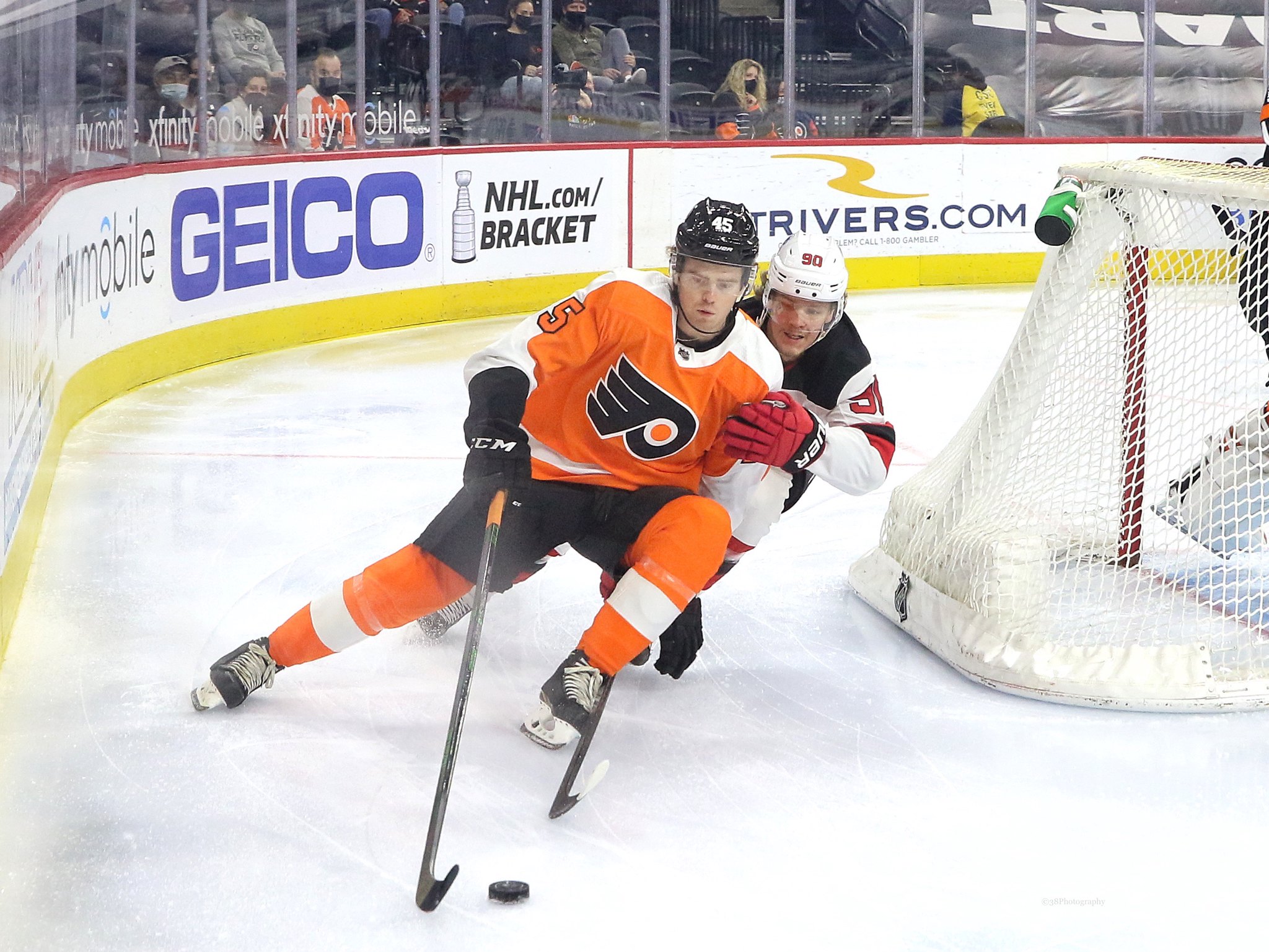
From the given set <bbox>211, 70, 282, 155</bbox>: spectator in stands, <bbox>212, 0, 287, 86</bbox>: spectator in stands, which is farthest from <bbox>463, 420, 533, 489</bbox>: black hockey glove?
<bbox>212, 0, 287, 86</bbox>: spectator in stands

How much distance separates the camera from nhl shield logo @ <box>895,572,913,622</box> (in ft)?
10.4

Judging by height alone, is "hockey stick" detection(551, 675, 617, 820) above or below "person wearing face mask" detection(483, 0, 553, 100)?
below

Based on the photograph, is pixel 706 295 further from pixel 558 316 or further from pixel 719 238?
pixel 558 316

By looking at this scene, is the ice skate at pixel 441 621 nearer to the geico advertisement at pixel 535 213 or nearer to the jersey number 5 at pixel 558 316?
the jersey number 5 at pixel 558 316

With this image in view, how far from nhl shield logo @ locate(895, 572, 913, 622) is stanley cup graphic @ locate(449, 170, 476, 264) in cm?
456

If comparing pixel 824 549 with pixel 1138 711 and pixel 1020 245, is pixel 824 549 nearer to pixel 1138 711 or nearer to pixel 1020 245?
pixel 1138 711

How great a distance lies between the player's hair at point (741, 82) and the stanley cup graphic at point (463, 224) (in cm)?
212

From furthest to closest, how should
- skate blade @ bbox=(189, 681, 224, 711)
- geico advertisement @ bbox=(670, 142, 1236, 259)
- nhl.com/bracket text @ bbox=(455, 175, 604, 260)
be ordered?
geico advertisement @ bbox=(670, 142, 1236, 259)
nhl.com/bracket text @ bbox=(455, 175, 604, 260)
skate blade @ bbox=(189, 681, 224, 711)

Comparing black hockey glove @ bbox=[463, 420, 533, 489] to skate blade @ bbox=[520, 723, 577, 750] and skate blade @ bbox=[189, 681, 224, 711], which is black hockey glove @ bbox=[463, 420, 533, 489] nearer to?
skate blade @ bbox=[520, 723, 577, 750]

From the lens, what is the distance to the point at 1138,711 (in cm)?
276

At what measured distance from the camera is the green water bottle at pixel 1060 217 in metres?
3.06

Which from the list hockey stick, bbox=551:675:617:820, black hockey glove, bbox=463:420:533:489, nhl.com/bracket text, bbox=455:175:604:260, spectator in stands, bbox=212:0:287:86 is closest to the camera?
hockey stick, bbox=551:675:617:820

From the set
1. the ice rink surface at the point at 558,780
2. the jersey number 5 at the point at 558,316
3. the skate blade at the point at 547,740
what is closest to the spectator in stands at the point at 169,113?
the ice rink surface at the point at 558,780

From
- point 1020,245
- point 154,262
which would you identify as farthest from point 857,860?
point 1020,245
